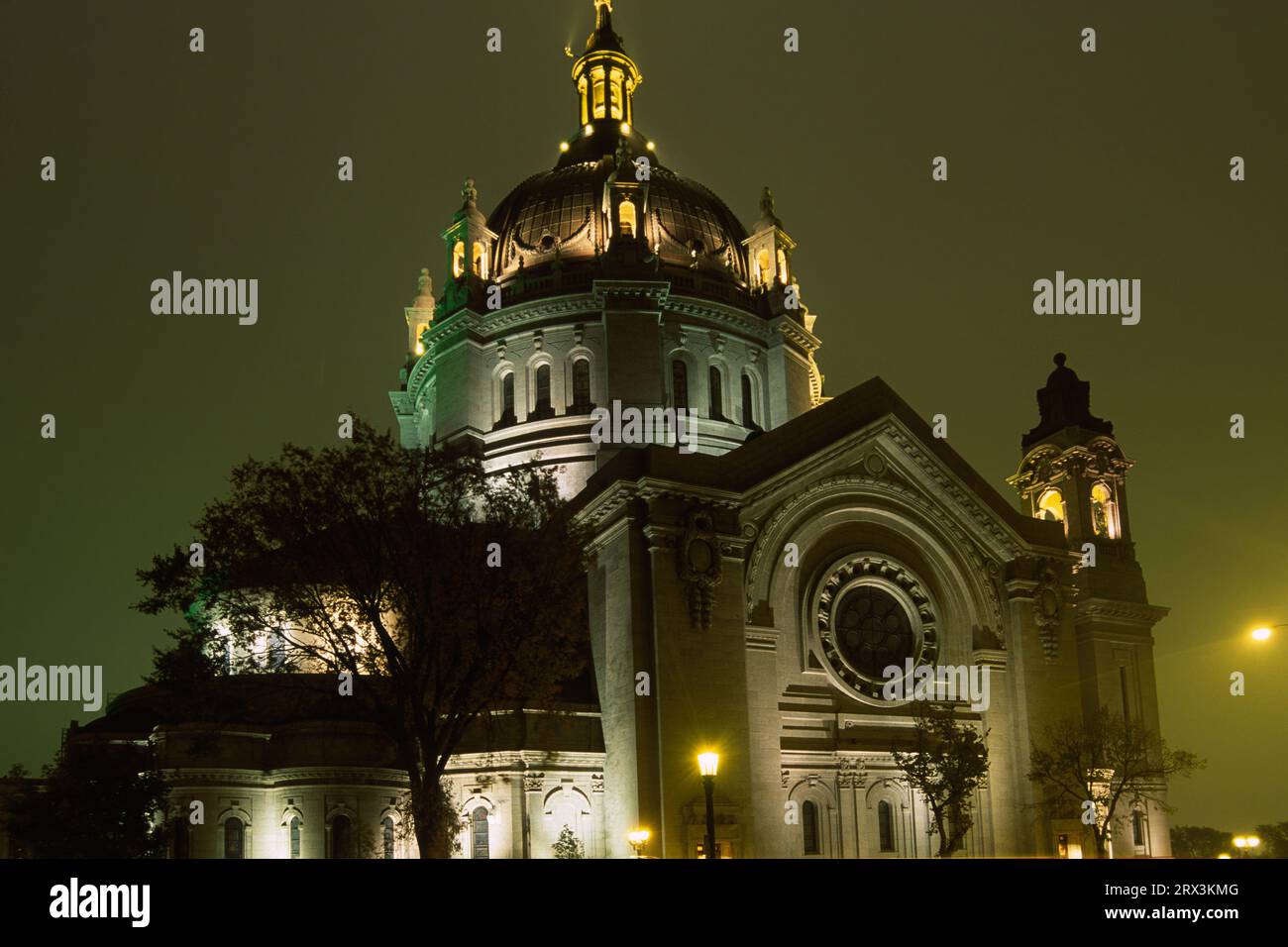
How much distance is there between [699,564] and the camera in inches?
1725

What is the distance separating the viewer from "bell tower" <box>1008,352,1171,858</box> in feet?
188

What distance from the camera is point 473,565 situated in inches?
1415

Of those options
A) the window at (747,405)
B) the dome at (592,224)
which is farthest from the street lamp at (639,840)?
the dome at (592,224)

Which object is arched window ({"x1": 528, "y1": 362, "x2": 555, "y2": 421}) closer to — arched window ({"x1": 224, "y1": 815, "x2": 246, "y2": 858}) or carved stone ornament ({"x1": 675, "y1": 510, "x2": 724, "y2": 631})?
carved stone ornament ({"x1": 675, "y1": 510, "x2": 724, "y2": 631})

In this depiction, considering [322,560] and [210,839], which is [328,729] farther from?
[322,560]

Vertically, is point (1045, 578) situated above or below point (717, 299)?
below

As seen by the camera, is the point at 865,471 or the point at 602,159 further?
the point at 602,159

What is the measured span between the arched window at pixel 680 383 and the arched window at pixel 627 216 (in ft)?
22.6

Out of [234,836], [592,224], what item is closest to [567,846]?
[234,836]

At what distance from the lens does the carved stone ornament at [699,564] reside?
43.4 m

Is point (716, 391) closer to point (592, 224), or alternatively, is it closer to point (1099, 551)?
point (592, 224)

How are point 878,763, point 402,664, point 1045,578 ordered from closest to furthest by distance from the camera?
1. point 402,664
2. point 878,763
3. point 1045,578
